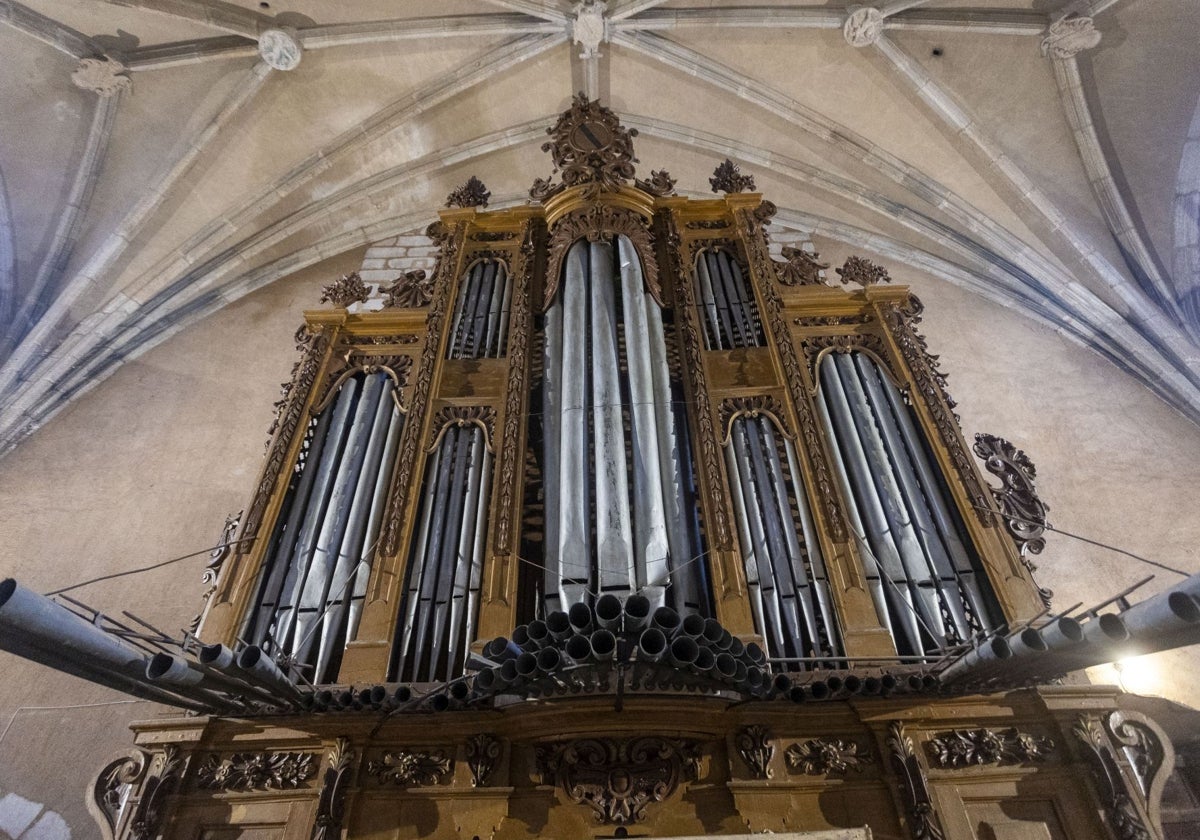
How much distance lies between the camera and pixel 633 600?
2.48m

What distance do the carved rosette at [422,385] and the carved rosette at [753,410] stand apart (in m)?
1.94

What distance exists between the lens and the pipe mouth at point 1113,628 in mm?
2053

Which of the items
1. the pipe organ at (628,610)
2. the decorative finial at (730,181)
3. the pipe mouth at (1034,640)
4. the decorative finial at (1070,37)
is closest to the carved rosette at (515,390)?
the pipe organ at (628,610)

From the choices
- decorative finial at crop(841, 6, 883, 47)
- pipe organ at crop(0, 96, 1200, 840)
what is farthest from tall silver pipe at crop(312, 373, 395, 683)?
decorative finial at crop(841, 6, 883, 47)

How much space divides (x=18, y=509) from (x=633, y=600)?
690cm

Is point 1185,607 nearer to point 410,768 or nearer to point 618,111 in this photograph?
point 410,768

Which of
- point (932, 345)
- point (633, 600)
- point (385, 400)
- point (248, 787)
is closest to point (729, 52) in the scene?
point (932, 345)

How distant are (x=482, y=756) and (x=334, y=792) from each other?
0.63 metres

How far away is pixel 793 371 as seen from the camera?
4.67m

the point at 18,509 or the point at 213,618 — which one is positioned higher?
the point at 18,509

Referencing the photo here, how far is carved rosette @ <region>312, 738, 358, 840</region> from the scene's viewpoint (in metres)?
2.88

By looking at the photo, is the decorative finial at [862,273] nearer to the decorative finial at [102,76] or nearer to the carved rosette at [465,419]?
the carved rosette at [465,419]

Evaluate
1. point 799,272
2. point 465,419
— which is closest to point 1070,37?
point 799,272

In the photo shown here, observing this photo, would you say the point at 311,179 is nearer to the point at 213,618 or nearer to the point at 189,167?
the point at 189,167
